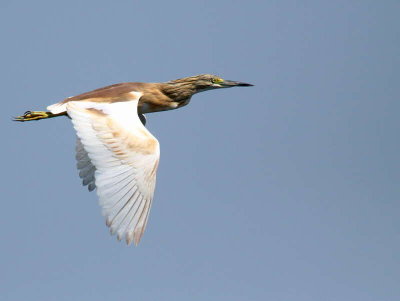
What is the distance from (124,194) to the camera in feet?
29.2

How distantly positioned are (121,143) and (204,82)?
10.8 feet

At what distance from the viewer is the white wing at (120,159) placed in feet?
28.7

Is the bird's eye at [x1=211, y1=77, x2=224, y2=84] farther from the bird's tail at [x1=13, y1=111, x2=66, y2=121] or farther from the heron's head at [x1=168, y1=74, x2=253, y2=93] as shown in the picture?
the bird's tail at [x1=13, y1=111, x2=66, y2=121]

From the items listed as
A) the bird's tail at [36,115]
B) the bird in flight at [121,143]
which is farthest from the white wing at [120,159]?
the bird's tail at [36,115]

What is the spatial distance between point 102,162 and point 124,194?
53 centimetres

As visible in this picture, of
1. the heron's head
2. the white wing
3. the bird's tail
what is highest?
the heron's head

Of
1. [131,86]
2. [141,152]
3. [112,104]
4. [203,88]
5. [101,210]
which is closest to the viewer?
[101,210]

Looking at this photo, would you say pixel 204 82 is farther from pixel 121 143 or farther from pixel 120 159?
pixel 120 159

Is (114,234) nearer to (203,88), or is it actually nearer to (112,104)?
(112,104)

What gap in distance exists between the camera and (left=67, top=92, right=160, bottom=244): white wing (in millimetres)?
8750

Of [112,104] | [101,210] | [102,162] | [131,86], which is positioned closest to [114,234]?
[101,210]

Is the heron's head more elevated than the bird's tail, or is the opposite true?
the heron's head

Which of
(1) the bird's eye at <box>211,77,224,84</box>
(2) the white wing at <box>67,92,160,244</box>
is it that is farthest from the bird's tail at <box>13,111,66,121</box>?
(1) the bird's eye at <box>211,77,224,84</box>

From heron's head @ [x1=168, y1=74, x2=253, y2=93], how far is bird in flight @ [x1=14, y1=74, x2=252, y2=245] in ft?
0.17
